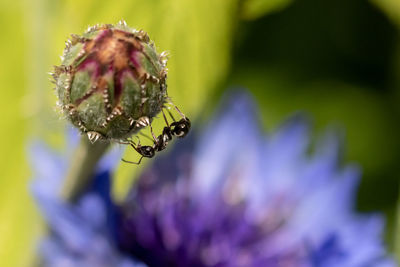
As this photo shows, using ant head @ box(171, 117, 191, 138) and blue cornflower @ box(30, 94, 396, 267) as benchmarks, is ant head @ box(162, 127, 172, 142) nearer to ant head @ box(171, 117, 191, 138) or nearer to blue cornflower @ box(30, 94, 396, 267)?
ant head @ box(171, 117, 191, 138)

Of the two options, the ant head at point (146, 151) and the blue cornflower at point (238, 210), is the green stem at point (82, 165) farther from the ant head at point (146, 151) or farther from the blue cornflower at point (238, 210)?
the blue cornflower at point (238, 210)

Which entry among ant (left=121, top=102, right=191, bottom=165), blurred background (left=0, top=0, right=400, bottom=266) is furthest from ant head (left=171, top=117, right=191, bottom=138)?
blurred background (left=0, top=0, right=400, bottom=266)

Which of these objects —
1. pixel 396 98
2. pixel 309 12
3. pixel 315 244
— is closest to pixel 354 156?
pixel 396 98

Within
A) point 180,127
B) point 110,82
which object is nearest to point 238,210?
point 180,127

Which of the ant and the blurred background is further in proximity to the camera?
the blurred background

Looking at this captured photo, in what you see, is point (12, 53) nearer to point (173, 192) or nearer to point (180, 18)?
point (173, 192)
